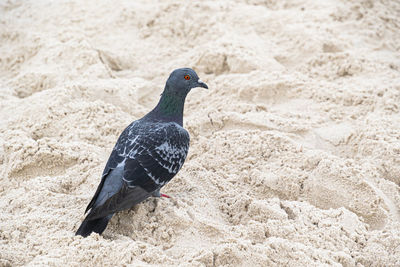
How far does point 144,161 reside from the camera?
286cm

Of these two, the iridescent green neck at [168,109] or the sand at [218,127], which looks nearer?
the sand at [218,127]

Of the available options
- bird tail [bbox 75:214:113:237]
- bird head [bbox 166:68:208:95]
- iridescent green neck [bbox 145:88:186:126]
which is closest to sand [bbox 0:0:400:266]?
bird tail [bbox 75:214:113:237]

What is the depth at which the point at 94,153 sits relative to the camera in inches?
133

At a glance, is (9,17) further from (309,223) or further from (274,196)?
(309,223)

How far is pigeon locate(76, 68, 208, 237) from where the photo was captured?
265cm

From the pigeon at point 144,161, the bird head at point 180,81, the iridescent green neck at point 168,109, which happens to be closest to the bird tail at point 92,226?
the pigeon at point 144,161

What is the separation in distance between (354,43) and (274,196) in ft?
7.38

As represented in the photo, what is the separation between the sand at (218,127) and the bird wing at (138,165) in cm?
17

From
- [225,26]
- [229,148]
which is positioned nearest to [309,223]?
[229,148]

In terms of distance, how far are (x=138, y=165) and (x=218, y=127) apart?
1182mm

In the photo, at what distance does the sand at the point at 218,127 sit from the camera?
8.59 ft

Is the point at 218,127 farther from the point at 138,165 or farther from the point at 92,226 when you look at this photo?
the point at 92,226

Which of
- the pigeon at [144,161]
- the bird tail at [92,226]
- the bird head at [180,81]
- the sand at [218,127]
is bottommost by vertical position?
the sand at [218,127]

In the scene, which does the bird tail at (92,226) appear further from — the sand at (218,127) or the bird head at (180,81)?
the bird head at (180,81)
